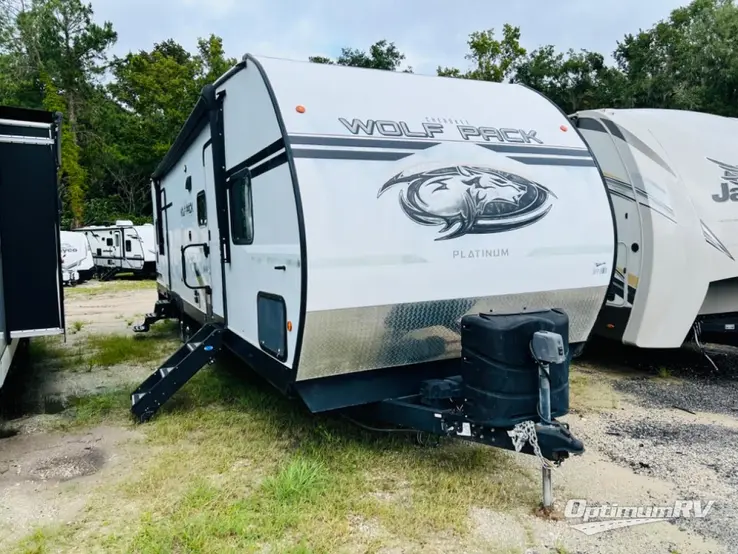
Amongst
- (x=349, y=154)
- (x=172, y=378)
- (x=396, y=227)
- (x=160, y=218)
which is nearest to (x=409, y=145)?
(x=349, y=154)

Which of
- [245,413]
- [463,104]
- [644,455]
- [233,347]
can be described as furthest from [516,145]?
[245,413]

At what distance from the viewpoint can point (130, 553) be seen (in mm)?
2939

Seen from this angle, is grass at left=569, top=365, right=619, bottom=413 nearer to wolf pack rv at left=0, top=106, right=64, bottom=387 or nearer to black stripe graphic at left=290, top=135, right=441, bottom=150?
black stripe graphic at left=290, top=135, right=441, bottom=150

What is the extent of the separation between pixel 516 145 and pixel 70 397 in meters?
4.91

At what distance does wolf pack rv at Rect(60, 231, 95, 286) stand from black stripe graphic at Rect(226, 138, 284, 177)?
1688 cm

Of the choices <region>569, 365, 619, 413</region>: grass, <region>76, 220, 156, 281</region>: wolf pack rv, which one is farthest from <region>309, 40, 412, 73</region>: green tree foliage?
<region>569, 365, 619, 413</region>: grass

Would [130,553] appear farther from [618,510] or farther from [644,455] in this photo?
[644,455]

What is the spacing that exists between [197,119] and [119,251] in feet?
59.2

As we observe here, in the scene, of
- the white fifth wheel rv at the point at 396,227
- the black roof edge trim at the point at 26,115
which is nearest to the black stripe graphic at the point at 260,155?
the white fifth wheel rv at the point at 396,227

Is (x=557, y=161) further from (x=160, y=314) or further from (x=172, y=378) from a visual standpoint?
(x=160, y=314)

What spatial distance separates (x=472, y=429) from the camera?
134 inches

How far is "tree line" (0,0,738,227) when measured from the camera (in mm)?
22594

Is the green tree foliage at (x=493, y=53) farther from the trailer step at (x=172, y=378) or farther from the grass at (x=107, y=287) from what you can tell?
the trailer step at (x=172, y=378)

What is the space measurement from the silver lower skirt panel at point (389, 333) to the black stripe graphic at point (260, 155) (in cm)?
104
